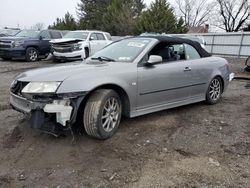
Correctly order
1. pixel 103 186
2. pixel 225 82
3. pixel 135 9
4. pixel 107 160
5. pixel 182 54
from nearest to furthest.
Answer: pixel 103 186 → pixel 107 160 → pixel 182 54 → pixel 225 82 → pixel 135 9

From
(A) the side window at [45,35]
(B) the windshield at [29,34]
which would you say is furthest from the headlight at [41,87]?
(A) the side window at [45,35]

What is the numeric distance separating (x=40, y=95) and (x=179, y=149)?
6.45 feet

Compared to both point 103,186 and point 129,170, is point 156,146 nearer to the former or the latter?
point 129,170

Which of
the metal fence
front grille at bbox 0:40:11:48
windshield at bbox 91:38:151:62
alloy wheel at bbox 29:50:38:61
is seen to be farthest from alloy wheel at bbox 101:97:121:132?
the metal fence

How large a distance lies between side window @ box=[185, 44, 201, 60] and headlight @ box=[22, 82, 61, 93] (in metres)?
2.90

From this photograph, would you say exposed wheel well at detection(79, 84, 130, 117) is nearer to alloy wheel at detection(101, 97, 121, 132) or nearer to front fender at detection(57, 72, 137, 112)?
front fender at detection(57, 72, 137, 112)

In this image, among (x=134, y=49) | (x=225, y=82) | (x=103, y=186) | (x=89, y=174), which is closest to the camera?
(x=103, y=186)

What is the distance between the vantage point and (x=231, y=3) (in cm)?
5088

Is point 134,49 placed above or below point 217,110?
above

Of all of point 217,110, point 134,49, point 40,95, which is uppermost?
point 134,49

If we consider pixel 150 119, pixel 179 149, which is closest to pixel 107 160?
pixel 179 149

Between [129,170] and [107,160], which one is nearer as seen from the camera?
[129,170]

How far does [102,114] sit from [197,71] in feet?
8.20

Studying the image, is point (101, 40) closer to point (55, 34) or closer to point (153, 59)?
point (55, 34)
